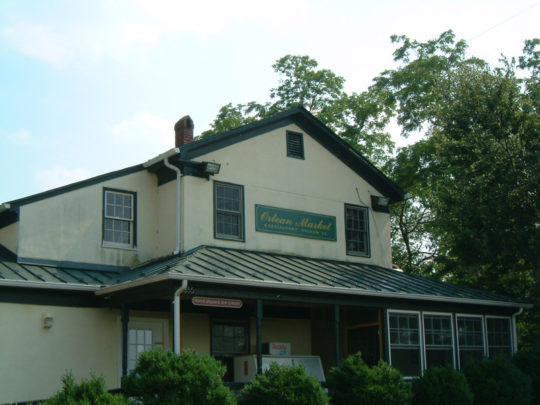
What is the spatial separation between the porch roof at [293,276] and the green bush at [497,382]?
2145 millimetres

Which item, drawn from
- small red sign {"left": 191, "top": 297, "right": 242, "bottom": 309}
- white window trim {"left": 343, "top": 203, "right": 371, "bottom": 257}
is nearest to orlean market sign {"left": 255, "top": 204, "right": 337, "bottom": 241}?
white window trim {"left": 343, "top": 203, "right": 371, "bottom": 257}

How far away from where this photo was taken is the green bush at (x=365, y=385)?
13.9 metres

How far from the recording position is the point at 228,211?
18328 millimetres

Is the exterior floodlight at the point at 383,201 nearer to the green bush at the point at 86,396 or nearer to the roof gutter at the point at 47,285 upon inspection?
→ the roof gutter at the point at 47,285

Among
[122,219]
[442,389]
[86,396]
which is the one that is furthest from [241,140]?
[86,396]

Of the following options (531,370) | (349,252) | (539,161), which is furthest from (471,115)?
(531,370)

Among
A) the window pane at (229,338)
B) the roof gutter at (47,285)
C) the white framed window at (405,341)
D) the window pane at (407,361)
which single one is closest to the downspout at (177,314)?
the roof gutter at (47,285)

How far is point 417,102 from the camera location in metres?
31.4

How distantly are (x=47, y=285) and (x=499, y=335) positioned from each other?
12879 millimetres

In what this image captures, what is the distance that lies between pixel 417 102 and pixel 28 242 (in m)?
20.4

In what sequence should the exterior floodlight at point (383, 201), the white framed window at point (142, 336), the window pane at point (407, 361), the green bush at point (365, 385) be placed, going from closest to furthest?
the green bush at point (365, 385)
the white framed window at point (142, 336)
the window pane at point (407, 361)
the exterior floodlight at point (383, 201)

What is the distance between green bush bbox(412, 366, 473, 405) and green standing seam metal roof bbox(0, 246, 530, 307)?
2.46 meters

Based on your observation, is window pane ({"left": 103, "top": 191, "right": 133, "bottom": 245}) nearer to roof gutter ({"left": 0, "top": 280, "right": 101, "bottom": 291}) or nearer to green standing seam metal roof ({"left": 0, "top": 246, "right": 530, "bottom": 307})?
green standing seam metal roof ({"left": 0, "top": 246, "right": 530, "bottom": 307})

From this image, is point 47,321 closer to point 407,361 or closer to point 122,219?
point 122,219
